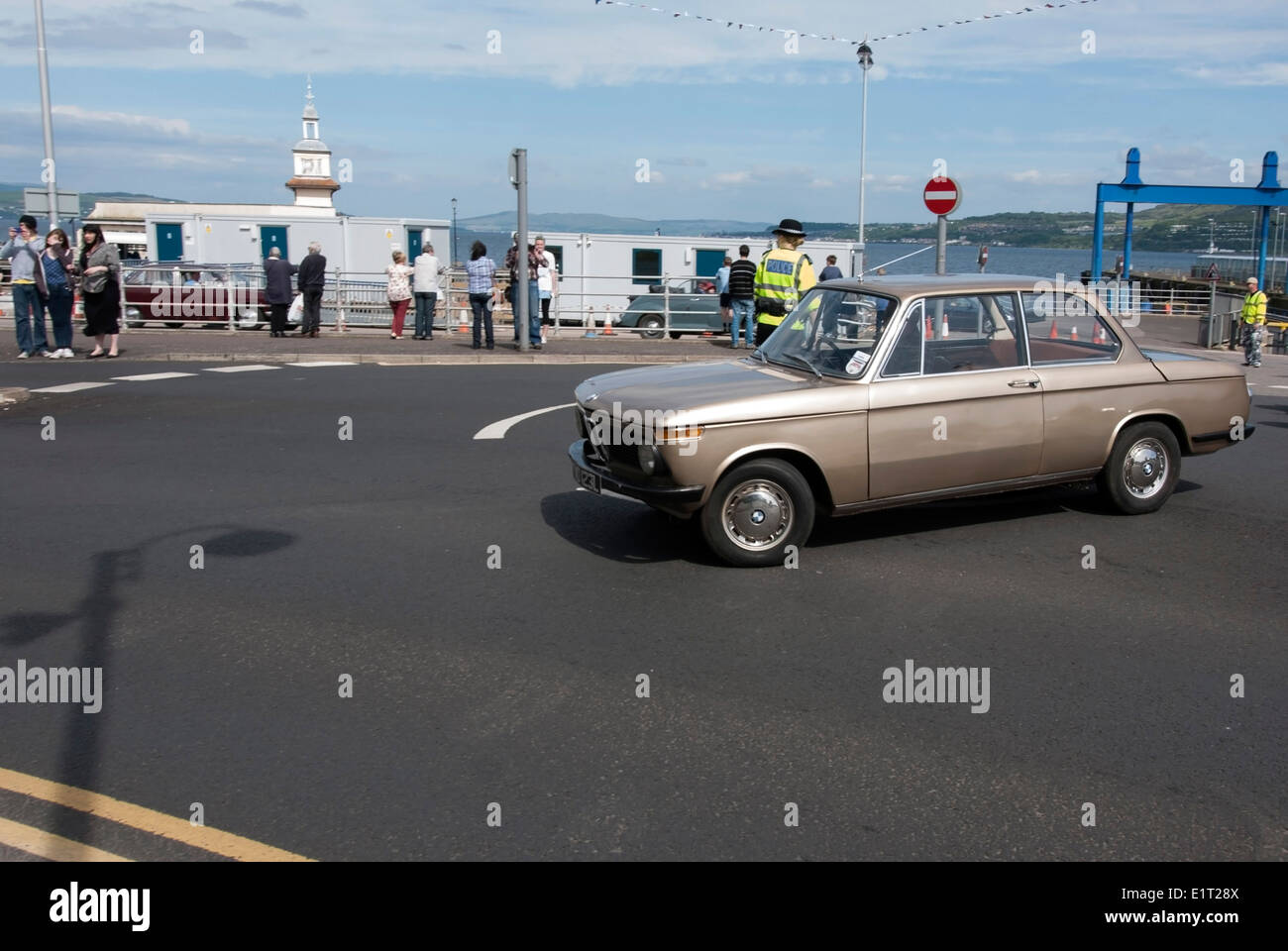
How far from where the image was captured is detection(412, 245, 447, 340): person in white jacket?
20484 mm

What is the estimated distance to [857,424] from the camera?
279 inches

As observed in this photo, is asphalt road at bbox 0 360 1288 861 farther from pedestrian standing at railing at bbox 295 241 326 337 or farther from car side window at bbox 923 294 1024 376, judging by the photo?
pedestrian standing at railing at bbox 295 241 326 337

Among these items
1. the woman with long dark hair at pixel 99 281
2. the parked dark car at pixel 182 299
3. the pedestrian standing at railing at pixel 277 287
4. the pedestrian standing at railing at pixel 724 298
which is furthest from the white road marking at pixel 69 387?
the pedestrian standing at railing at pixel 724 298

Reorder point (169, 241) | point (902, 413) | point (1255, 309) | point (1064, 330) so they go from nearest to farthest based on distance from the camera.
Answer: point (902, 413) < point (1064, 330) < point (1255, 309) < point (169, 241)

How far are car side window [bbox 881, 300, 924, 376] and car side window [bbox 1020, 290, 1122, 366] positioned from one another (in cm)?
86

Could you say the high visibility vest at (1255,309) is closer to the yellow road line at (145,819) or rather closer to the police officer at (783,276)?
the police officer at (783,276)

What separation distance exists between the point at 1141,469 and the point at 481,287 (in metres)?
13.5

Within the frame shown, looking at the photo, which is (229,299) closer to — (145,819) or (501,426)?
(501,426)

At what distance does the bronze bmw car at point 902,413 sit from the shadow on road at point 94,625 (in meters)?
2.23

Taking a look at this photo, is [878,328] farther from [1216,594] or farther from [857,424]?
[1216,594]

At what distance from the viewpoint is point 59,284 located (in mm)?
16703

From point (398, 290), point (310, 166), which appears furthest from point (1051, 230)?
point (398, 290)

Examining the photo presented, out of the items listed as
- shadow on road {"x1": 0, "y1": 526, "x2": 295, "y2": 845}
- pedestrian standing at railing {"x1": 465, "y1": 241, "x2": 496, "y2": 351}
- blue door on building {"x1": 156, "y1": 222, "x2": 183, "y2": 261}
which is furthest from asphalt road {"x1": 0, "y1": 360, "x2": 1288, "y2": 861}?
blue door on building {"x1": 156, "y1": 222, "x2": 183, "y2": 261}

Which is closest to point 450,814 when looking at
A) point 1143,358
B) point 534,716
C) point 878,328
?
point 534,716
